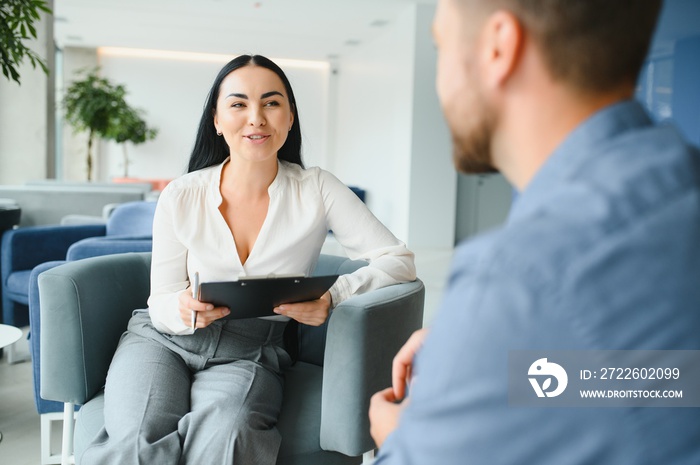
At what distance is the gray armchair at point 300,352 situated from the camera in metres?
1.69

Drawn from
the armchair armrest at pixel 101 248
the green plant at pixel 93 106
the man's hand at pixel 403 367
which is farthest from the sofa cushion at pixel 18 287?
the green plant at pixel 93 106

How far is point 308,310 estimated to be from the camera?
1.76 m

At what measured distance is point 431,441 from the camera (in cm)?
63

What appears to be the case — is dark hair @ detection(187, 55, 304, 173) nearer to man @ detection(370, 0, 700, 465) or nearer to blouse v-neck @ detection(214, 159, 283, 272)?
blouse v-neck @ detection(214, 159, 283, 272)

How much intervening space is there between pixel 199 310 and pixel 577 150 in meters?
1.17

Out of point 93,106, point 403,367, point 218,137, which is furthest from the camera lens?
point 93,106

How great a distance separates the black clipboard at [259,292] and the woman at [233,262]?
0.04 metres

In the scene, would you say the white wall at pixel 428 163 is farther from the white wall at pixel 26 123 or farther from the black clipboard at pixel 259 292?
the black clipboard at pixel 259 292

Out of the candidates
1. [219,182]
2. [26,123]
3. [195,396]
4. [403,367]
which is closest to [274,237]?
[219,182]

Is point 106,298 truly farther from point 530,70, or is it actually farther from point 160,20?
point 160,20

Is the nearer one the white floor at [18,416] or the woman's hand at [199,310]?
the woman's hand at [199,310]

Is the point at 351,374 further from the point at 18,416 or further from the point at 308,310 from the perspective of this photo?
the point at 18,416

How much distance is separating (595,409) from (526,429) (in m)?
0.07

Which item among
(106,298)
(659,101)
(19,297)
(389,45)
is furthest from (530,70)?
(389,45)
